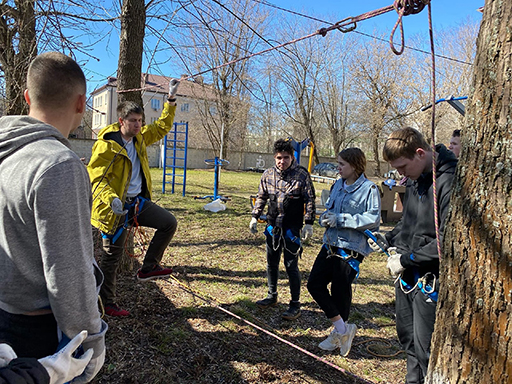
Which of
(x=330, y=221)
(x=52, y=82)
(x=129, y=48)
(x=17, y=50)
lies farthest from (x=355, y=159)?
(x=17, y=50)

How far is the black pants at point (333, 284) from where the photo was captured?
3176 mm

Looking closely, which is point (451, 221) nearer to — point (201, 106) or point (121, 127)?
point (121, 127)

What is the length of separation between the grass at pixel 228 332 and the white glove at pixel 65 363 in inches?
59.8

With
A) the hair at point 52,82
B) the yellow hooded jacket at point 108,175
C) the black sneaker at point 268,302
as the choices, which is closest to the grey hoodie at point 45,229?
the hair at point 52,82

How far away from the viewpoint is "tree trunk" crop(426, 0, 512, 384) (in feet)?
4.64

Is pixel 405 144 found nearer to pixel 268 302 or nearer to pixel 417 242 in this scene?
pixel 417 242

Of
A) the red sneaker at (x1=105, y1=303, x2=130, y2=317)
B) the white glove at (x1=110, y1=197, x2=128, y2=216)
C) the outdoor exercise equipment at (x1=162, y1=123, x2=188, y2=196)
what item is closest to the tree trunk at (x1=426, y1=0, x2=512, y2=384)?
the white glove at (x1=110, y1=197, x2=128, y2=216)

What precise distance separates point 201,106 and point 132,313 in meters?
29.5

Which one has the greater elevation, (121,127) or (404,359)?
(121,127)

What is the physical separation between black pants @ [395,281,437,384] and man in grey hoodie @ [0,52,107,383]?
1.78m

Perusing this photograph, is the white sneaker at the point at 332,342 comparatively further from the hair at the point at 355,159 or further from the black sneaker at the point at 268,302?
the hair at the point at 355,159

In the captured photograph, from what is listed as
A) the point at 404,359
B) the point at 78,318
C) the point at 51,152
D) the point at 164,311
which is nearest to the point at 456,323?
the point at 78,318

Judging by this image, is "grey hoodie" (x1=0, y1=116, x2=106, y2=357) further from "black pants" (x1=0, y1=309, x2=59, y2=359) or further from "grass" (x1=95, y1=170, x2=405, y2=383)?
"grass" (x1=95, y1=170, x2=405, y2=383)

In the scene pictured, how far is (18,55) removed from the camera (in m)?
4.82
